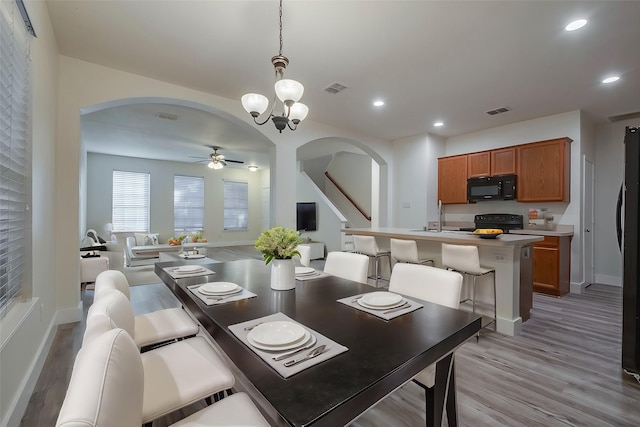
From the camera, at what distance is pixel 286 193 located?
15.1ft

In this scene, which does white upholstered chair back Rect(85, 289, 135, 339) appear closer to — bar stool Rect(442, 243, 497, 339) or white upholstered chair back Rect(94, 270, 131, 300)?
white upholstered chair back Rect(94, 270, 131, 300)

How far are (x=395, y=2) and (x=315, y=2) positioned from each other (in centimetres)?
60

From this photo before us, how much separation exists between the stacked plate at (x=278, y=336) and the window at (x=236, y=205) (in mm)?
9800

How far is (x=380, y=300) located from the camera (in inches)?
56.2

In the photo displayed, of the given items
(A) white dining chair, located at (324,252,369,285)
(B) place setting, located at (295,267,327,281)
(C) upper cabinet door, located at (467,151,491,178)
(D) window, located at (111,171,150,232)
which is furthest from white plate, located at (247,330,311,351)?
(D) window, located at (111,171,150,232)

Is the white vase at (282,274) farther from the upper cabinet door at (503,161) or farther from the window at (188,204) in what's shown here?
the window at (188,204)

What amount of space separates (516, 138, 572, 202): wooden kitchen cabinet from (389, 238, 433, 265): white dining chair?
8.25 feet

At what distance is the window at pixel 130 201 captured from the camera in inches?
323

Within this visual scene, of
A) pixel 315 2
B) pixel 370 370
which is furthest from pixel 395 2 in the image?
pixel 370 370

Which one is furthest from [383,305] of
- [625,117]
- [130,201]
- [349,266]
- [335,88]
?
[130,201]

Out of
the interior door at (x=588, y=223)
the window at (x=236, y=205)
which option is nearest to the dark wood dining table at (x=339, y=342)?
the interior door at (x=588, y=223)

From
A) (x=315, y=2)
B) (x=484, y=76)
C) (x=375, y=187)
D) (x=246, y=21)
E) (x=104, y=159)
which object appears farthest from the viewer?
(x=104, y=159)

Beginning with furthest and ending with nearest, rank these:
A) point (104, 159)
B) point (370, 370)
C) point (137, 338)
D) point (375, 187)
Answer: point (104, 159), point (375, 187), point (137, 338), point (370, 370)

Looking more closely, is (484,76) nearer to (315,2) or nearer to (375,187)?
(315,2)
